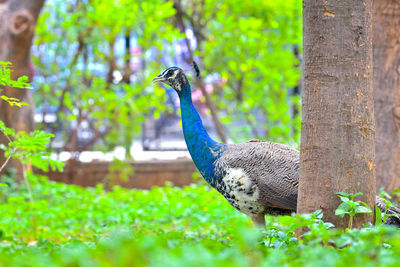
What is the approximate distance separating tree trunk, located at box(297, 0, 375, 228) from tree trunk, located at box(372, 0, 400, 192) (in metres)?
2.55

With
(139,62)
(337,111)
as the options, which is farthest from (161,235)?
(139,62)

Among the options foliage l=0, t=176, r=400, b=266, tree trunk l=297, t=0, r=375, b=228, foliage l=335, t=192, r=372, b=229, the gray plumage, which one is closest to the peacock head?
the gray plumage

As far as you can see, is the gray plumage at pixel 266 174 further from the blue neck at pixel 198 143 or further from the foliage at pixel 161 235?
the foliage at pixel 161 235

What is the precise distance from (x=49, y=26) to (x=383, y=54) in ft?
19.6

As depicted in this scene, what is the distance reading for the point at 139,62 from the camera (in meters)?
9.95

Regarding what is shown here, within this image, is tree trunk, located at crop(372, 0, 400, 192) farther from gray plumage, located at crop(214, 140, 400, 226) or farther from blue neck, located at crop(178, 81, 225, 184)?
blue neck, located at crop(178, 81, 225, 184)

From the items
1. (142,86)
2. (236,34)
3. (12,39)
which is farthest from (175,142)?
(12,39)

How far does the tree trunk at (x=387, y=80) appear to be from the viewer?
5457 mm

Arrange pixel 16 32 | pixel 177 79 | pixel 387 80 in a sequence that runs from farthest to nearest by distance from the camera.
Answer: pixel 16 32
pixel 387 80
pixel 177 79

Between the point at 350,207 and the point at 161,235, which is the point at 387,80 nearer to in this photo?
the point at 350,207

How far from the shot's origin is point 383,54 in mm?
5477

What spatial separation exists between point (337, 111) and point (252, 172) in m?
1.04

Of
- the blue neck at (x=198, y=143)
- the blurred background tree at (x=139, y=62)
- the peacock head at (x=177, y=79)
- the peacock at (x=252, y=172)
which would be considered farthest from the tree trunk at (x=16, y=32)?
the peacock at (x=252, y=172)

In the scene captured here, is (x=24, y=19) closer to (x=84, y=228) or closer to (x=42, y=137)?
(x=84, y=228)
